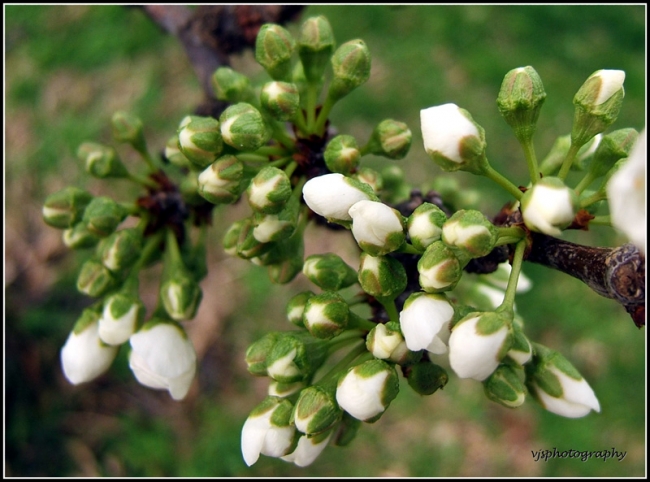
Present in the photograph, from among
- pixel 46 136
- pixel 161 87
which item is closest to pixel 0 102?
pixel 46 136

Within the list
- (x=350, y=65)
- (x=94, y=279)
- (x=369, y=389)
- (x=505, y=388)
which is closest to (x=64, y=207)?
(x=94, y=279)

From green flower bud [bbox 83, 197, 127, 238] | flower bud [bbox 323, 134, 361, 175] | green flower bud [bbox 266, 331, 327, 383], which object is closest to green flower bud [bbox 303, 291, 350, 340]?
green flower bud [bbox 266, 331, 327, 383]

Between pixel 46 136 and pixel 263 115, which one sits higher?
pixel 263 115

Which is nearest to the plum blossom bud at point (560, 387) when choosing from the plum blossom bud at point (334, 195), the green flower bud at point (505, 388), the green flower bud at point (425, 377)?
the green flower bud at point (505, 388)

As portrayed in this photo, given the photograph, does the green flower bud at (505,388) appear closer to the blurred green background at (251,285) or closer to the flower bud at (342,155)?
the flower bud at (342,155)

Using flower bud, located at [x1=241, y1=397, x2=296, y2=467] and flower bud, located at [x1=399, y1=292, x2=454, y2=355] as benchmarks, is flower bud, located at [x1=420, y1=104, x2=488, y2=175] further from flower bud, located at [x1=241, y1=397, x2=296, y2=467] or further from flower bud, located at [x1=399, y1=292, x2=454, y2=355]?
flower bud, located at [x1=241, y1=397, x2=296, y2=467]

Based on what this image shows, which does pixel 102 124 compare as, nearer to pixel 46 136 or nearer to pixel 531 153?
pixel 46 136
